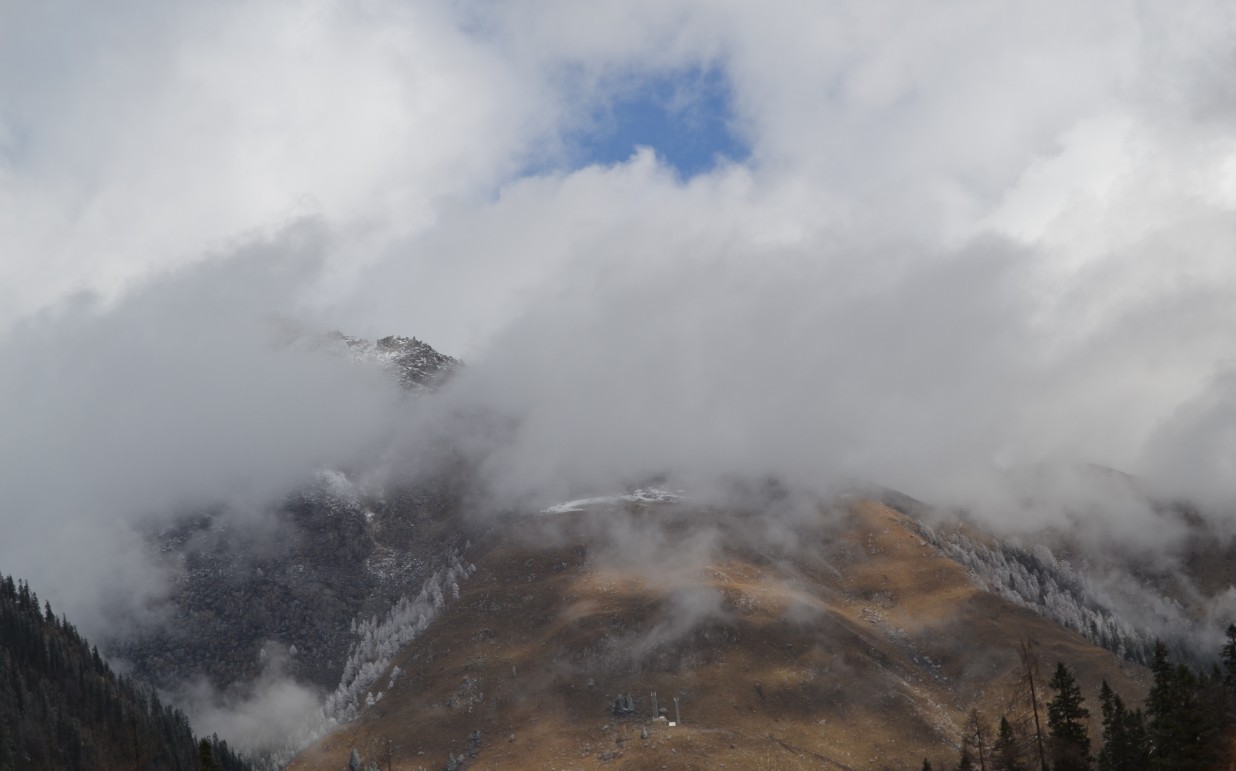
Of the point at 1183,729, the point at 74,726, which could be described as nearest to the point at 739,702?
the point at 1183,729

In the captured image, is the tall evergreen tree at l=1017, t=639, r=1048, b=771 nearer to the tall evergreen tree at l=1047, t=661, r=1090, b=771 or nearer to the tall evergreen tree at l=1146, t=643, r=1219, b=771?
the tall evergreen tree at l=1047, t=661, r=1090, b=771

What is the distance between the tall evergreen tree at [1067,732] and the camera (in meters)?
93.6

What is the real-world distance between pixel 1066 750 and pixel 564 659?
119 m

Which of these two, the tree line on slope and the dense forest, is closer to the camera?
the tree line on slope

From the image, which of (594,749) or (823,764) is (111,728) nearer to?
(594,749)

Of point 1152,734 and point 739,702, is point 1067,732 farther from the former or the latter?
point 739,702

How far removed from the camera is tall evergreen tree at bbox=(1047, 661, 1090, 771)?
307ft

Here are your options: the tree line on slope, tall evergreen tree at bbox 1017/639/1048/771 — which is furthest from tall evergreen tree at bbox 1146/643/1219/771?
tall evergreen tree at bbox 1017/639/1048/771

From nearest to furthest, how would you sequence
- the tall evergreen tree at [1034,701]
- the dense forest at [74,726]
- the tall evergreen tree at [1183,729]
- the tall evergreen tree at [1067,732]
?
1. the tall evergreen tree at [1034,701]
2. the tall evergreen tree at [1183,729]
3. the tall evergreen tree at [1067,732]
4. the dense forest at [74,726]

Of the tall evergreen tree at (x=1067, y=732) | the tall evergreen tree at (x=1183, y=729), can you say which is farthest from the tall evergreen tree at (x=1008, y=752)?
the tall evergreen tree at (x=1183, y=729)

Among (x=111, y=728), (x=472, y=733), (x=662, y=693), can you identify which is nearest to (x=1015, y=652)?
(x=662, y=693)

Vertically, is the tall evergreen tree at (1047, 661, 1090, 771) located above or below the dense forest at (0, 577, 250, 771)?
below

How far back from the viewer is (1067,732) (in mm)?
99250

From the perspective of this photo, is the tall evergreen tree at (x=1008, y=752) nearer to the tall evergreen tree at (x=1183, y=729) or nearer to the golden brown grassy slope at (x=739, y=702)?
the tall evergreen tree at (x=1183, y=729)
